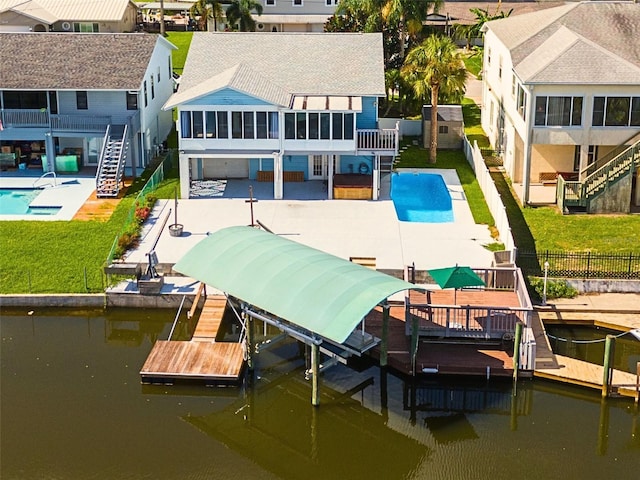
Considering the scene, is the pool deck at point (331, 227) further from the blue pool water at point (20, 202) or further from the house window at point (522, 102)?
the blue pool water at point (20, 202)

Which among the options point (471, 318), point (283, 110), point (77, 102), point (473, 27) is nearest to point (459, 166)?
point (283, 110)

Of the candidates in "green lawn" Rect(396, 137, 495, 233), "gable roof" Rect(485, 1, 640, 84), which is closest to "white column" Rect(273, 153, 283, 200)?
"green lawn" Rect(396, 137, 495, 233)

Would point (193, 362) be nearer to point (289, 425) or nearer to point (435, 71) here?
point (289, 425)

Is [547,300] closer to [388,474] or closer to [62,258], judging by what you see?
[388,474]

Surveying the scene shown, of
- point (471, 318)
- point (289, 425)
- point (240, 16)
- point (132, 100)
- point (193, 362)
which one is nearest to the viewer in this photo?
point (289, 425)

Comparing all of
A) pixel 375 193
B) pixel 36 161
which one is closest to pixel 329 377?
pixel 375 193

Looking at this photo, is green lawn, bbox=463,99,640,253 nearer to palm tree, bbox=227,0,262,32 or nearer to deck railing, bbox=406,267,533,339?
deck railing, bbox=406,267,533,339
